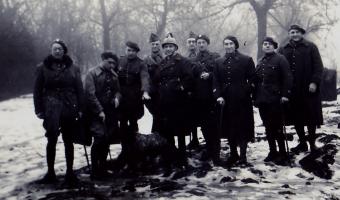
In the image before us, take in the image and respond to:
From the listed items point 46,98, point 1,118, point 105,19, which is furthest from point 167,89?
point 105,19

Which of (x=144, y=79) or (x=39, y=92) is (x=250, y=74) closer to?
(x=144, y=79)

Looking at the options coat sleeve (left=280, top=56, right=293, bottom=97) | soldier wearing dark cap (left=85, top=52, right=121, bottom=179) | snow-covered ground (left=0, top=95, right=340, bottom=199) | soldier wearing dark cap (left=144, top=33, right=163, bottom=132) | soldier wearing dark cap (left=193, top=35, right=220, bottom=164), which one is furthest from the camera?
soldier wearing dark cap (left=193, top=35, right=220, bottom=164)

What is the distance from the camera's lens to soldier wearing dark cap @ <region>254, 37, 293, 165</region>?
7.00 metres

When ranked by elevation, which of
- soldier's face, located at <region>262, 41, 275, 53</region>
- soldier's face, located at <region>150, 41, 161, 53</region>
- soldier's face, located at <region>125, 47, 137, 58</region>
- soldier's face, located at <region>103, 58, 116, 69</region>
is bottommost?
soldier's face, located at <region>103, 58, 116, 69</region>

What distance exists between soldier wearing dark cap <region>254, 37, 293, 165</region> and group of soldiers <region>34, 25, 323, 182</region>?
16 mm

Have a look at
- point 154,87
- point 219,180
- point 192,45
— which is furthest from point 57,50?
point 192,45

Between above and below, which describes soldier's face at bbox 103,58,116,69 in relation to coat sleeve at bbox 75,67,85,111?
above

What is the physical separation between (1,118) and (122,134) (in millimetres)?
8972

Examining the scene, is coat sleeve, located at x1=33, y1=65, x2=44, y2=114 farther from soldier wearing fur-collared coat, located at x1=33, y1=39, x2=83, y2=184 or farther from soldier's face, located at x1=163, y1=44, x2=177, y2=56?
soldier's face, located at x1=163, y1=44, x2=177, y2=56

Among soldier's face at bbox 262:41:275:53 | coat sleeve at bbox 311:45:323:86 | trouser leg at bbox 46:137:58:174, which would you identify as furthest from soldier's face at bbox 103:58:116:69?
coat sleeve at bbox 311:45:323:86

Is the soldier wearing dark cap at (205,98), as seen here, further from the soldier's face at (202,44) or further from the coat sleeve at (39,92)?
the coat sleeve at (39,92)

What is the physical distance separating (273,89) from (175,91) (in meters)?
1.58

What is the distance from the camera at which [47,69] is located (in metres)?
6.26

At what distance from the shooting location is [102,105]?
675 cm
